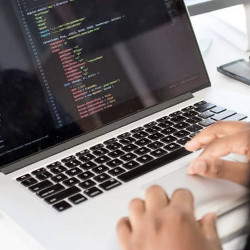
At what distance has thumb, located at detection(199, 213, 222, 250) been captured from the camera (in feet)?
2.23

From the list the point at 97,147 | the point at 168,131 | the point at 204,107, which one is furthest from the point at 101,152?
the point at 204,107

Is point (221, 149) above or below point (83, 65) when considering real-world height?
below

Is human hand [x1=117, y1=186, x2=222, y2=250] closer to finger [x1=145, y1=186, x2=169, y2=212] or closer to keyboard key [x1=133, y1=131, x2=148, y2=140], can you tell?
finger [x1=145, y1=186, x2=169, y2=212]

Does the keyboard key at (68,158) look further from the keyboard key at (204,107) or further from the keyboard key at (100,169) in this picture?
the keyboard key at (204,107)

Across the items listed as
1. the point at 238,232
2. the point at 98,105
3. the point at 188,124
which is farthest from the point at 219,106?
the point at 238,232

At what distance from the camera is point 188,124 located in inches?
39.1

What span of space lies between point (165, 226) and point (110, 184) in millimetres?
186

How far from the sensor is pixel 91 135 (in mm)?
996

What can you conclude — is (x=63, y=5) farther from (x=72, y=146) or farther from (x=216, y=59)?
(x=216, y=59)

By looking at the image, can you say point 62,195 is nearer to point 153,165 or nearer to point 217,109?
point 153,165

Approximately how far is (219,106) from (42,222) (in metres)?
0.44

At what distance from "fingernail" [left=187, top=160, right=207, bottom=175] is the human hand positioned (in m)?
0.11

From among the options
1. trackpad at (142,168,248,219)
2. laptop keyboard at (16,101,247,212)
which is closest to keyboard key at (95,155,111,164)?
laptop keyboard at (16,101,247,212)

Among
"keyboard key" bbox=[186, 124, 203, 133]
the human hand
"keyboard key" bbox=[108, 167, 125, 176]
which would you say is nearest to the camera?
the human hand
